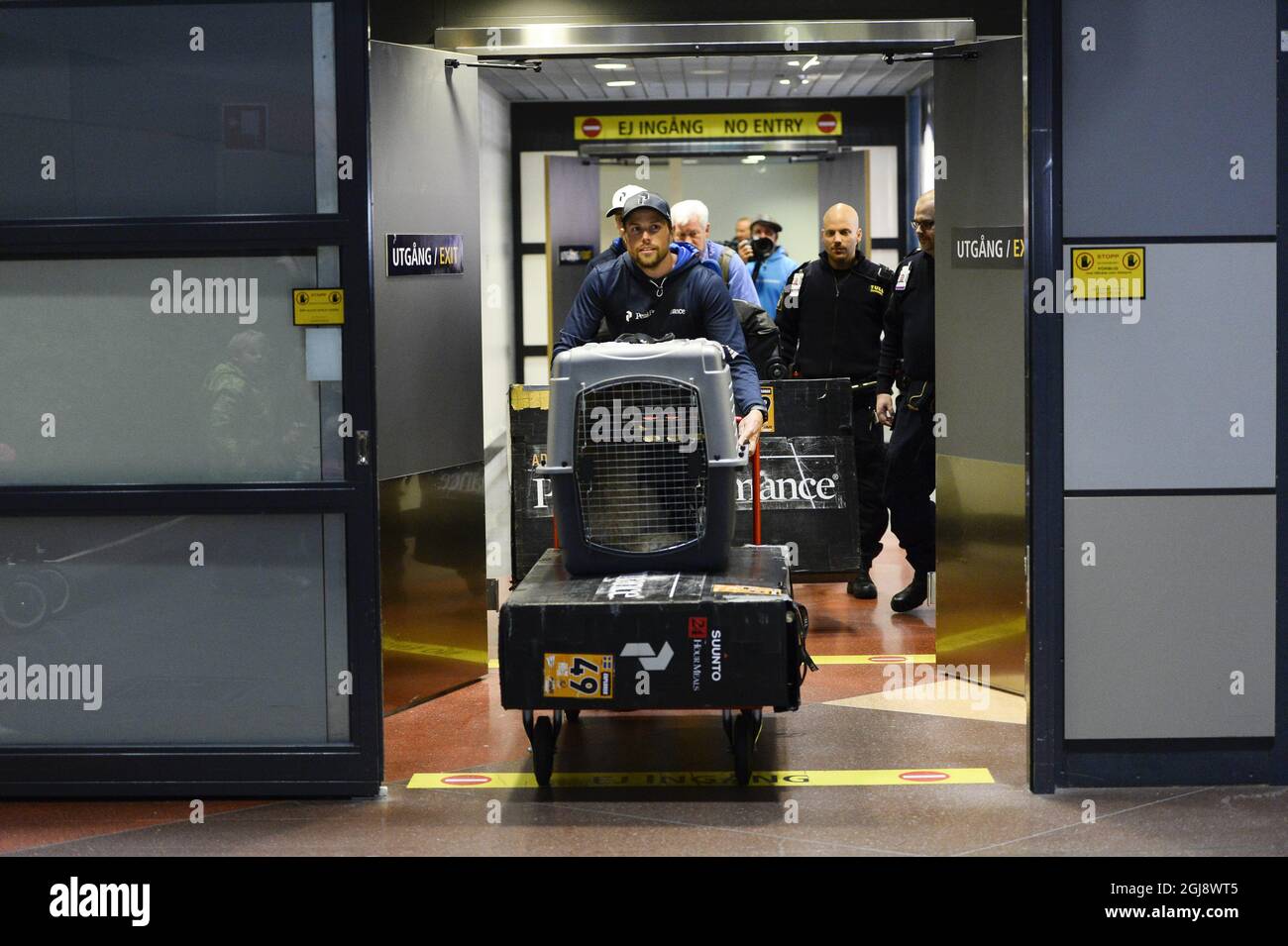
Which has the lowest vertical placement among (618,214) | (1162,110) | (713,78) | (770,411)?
(770,411)

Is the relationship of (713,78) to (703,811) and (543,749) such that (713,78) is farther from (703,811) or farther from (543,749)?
(703,811)

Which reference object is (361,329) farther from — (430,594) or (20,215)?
(430,594)

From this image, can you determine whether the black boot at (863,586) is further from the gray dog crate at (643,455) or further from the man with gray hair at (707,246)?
the gray dog crate at (643,455)

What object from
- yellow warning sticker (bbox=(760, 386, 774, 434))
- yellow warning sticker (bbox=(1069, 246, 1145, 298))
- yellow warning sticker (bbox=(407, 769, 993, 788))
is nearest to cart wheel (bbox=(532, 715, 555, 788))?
yellow warning sticker (bbox=(407, 769, 993, 788))

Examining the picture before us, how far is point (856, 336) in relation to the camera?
7934 millimetres

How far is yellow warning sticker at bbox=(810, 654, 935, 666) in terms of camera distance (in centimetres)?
643

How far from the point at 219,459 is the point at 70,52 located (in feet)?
4.17

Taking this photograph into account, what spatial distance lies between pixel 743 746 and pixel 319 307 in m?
1.82

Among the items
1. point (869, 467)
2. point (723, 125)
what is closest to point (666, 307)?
point (869, 467)

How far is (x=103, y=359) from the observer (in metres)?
4.52

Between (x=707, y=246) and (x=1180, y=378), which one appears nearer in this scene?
(x=1180, y=378)

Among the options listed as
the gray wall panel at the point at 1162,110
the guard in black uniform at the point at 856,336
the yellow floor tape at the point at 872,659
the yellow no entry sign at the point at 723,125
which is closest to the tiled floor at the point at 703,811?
the yellow floor tape at the point at 872,659

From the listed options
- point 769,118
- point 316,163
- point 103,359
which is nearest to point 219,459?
point 103,359

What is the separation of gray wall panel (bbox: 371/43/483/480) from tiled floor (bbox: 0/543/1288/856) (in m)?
1.17
